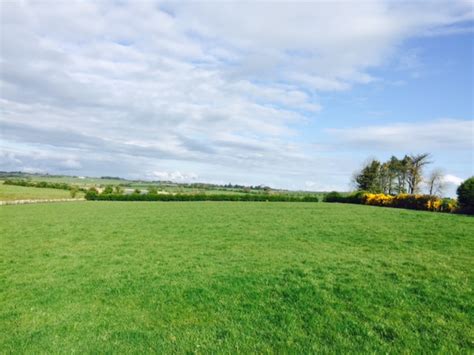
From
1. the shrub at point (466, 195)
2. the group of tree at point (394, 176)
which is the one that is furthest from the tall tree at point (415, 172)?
the shrub at point (466, 195)

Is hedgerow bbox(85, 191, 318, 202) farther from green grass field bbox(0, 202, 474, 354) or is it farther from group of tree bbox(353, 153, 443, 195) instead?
green grass field bbox(0, 202, 474, 354)

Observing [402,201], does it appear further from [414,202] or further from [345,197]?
[345,197]

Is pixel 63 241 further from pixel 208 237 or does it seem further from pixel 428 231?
pixel 428 231

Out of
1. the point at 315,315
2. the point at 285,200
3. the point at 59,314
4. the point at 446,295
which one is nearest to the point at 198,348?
the point at 315,315

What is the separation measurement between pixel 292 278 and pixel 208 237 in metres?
8.54

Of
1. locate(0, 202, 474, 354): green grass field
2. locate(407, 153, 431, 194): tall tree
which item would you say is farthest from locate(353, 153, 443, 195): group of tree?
locate(0, 202, 474, 354): green grass field

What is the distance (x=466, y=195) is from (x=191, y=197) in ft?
154

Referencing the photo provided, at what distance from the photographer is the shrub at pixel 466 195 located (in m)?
30.5

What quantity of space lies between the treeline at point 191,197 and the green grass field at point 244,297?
5053cm

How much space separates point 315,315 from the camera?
698 centimetres

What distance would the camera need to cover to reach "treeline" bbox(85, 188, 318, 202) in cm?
6562

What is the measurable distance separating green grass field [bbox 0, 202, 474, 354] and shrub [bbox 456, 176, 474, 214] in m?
19.3

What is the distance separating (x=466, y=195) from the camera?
3103 cm

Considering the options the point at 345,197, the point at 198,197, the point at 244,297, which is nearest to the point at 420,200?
the point at 345,197
